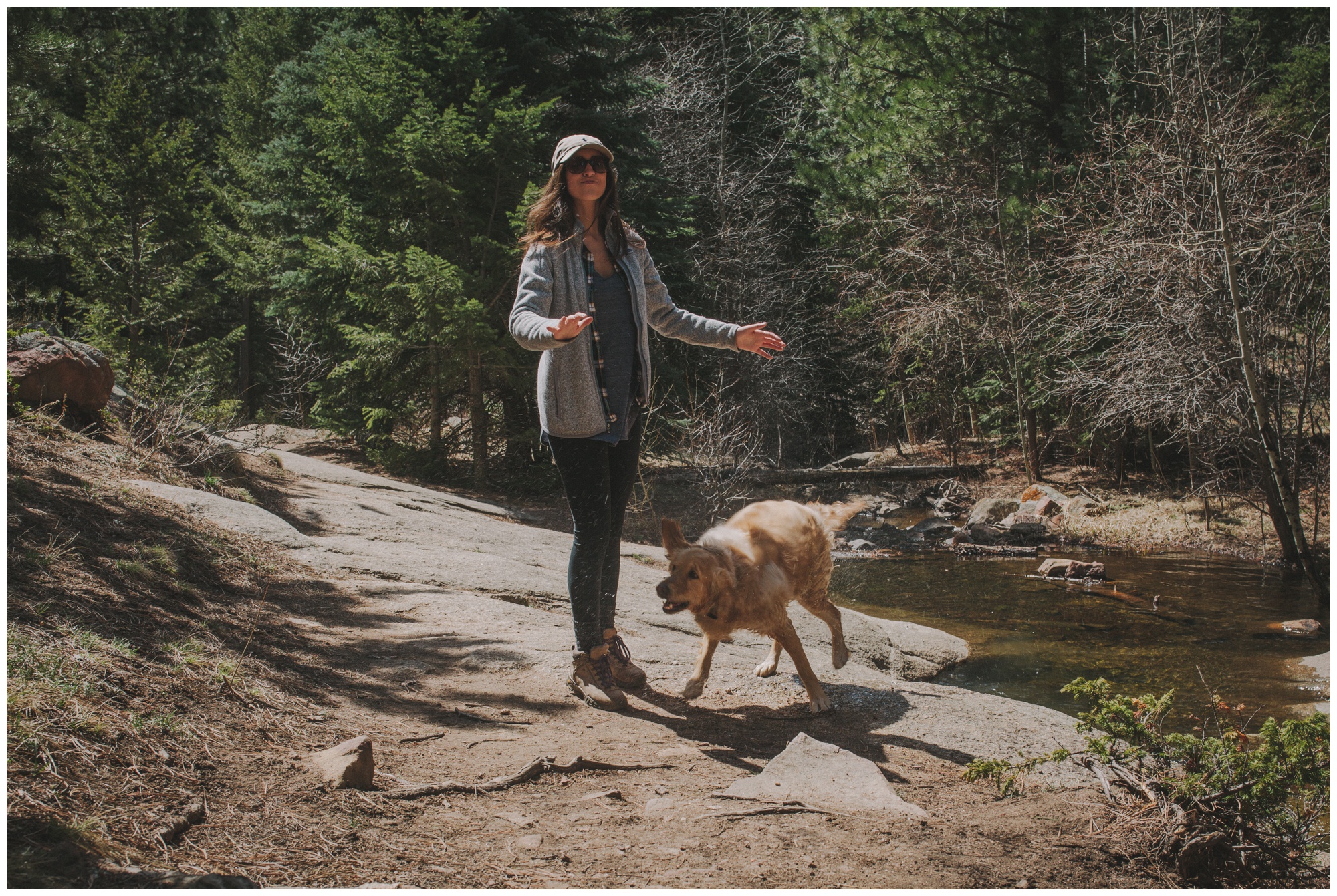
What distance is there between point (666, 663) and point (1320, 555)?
9.25 meters

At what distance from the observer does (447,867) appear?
214 centimetres

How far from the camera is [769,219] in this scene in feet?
61.2

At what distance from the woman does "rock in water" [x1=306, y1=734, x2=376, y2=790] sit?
1231mm

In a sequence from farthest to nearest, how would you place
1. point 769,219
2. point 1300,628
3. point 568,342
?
point 769,219
point 1300,628
point 568,342

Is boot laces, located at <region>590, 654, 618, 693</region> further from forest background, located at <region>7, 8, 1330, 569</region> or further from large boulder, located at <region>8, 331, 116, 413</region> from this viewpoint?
forest background, located at <region>7, 8, 1330, 569</region>

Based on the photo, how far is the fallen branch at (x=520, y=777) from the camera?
2578mm

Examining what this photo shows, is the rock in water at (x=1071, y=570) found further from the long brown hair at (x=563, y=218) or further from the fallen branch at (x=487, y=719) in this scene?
the fallen branch at (x=487, y=719)

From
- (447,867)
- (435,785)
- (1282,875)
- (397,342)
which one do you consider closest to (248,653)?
(435,785)

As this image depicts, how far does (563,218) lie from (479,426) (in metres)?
10.7

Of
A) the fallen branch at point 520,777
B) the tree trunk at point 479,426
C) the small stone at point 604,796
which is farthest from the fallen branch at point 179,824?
the tree trunk at point 479,426

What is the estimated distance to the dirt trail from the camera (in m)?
2.20

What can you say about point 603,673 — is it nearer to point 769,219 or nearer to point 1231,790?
point 1231,790

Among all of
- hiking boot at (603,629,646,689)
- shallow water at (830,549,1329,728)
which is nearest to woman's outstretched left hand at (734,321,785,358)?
hiking boot at (603,629,646,689)

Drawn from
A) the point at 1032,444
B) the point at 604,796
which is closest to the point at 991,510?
the point at 1032,444
